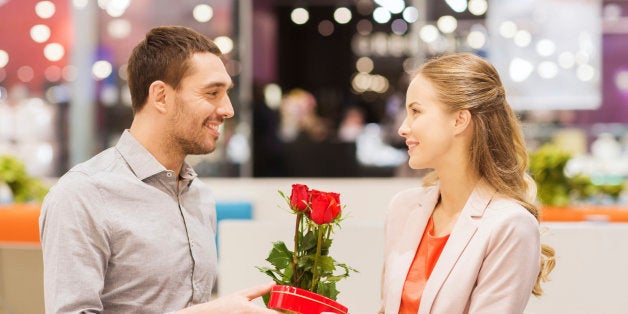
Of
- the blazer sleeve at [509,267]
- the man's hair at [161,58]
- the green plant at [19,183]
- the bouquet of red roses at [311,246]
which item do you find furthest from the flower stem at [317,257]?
the green plant at [19,183]

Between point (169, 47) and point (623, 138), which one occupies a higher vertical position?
point (169, 47)

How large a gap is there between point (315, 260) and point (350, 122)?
27.1ft

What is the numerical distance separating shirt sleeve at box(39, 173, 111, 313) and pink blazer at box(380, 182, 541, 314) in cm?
82

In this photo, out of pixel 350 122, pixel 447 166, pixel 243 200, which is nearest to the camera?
pixel 447 166

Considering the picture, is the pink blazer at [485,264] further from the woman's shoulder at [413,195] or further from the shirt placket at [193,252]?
the shirt placket at [193,252]

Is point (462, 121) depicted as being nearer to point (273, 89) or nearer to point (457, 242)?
point (457, 242)

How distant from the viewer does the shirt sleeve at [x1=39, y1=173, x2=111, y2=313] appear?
181cm

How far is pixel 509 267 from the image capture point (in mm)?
2047

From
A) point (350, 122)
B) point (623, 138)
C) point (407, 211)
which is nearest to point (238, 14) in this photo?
point (350, 122)

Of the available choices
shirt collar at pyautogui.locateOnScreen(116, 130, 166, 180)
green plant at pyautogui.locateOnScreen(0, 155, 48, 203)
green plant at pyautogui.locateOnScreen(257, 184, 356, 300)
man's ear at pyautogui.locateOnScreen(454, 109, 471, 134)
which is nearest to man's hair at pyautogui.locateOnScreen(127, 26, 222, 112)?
shirt collar at pyautogui.locateOnScreen(116, 130, 166, 180)

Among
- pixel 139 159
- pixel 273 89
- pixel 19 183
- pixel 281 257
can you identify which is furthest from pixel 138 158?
pixel 273 89

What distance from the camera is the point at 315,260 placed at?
6.10ft

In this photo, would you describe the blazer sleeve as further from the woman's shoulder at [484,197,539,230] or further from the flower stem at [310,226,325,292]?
the flower stem at [310,226,325,292]

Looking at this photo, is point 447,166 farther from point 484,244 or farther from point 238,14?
point 238,14
